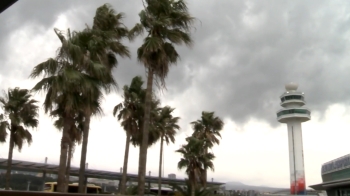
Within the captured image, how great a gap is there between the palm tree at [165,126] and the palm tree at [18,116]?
10430 mm

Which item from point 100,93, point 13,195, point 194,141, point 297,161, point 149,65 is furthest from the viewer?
point 297,161

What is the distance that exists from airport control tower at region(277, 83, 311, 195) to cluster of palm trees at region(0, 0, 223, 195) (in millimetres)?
60548

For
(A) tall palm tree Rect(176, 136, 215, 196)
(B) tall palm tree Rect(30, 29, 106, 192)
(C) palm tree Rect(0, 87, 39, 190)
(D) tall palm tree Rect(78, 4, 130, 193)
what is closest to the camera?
(B) tall palm tree Rect(30, 29, 106, 192)

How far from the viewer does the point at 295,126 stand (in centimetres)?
8344

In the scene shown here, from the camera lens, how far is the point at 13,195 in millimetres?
2689

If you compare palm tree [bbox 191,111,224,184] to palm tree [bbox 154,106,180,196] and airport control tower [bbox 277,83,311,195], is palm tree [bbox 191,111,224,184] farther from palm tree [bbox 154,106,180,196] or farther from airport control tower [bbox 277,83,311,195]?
airport control tower [bbox 277,83,311,195]

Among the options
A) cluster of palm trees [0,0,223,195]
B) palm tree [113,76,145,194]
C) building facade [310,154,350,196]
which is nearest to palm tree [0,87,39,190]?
cluster of palm trees [0,0,223,195]

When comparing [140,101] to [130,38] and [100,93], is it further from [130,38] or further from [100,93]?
[100,93]

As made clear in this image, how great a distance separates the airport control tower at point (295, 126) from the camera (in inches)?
3150

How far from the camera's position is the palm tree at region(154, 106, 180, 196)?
3306 cm

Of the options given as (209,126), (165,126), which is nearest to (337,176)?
(209,126)

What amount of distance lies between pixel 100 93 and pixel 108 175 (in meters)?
32.4

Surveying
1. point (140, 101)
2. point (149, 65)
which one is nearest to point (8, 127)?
point (140, 101)

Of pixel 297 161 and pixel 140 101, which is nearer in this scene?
pixel 140 101
